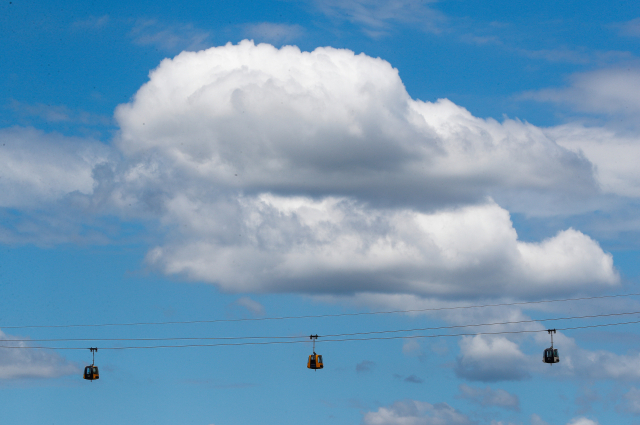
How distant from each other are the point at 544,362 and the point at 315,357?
17017 millimetres

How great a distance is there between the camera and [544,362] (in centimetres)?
6662

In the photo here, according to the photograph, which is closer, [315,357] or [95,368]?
[315,357]

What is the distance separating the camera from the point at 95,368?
75.8 m

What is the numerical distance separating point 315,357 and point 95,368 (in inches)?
770

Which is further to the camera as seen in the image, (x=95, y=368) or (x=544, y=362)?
(x=95, y=368)

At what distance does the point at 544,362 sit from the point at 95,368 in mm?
36405

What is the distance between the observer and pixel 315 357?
6938 cm

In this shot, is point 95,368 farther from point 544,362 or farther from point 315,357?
point 544,362

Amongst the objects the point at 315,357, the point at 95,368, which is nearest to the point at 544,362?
the point at 315,357
